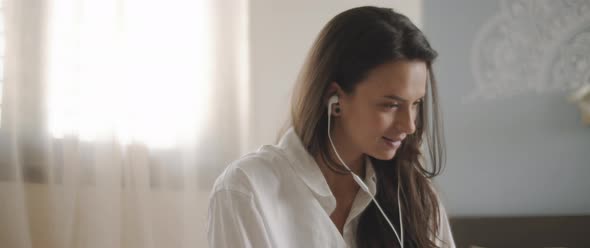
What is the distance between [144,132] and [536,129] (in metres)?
1.33

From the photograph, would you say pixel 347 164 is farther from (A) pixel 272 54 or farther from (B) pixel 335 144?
(A) pixel 272 54

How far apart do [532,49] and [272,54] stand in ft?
3.00

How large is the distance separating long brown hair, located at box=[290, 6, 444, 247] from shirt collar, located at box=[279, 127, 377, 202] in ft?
0.06

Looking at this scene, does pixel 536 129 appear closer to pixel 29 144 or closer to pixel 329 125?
pixel 329 125

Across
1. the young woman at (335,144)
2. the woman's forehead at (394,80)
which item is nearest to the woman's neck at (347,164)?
the young woman at (335,144)

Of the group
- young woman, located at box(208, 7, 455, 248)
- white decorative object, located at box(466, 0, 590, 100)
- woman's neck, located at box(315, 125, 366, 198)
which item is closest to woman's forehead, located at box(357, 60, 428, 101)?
young woman, located at box(208, 7, 455, 248)

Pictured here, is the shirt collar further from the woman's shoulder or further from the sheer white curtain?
the sheer white curtain

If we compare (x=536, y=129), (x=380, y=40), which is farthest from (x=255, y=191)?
(x=536, y=129)

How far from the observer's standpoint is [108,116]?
1.71 m

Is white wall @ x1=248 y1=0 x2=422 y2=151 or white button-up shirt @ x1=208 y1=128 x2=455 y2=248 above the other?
white wall @ x1=248 y1=0 x2=422 y2=151

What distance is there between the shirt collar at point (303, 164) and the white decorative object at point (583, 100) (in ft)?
4.21

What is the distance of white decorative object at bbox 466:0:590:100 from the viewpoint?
203 cm

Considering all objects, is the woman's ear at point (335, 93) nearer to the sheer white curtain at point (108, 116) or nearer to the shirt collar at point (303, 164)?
the shirt collar at point (303, 164)

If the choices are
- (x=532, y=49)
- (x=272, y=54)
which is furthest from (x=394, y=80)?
(x=532, y=49)
